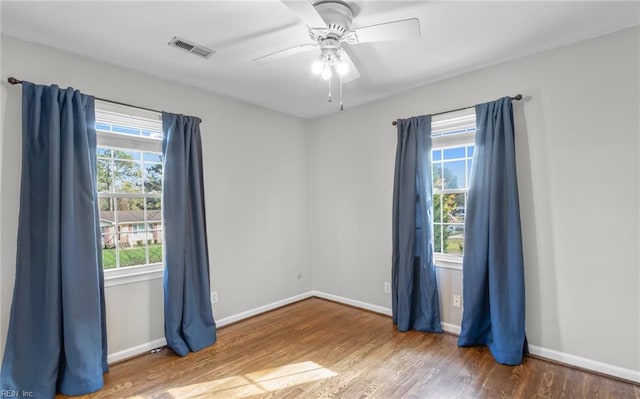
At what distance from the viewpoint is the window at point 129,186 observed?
8.91ft

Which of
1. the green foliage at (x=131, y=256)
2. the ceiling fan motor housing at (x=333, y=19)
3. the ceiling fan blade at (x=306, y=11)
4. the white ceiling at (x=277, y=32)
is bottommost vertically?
the green foliage at (x=131, y=256)

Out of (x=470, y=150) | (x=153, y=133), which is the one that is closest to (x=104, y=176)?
(x=153, y=133)

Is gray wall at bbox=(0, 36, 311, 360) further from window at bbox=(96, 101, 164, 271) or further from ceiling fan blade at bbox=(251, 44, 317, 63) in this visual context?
ceiling fan blade at bbox=(251, 44, 317, 63)

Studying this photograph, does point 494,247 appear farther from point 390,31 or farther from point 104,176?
point 104,176

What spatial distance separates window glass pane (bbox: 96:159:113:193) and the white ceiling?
0.78m

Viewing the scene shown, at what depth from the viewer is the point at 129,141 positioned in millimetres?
2832

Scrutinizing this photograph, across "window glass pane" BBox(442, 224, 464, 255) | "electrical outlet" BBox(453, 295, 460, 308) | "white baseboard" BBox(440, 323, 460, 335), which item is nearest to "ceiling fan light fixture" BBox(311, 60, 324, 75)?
"window glass pane" BBox(442, 224, 464, 255)

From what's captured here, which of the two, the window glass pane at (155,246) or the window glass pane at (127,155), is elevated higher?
the window glass pane at (127,155)

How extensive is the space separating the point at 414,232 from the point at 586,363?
5.40 feet

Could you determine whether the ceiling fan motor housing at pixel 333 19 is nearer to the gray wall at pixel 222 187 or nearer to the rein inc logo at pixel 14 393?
the gray wall at pixel 222 187

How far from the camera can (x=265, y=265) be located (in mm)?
3906

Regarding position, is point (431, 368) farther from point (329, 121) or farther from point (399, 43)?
point (329, 121)

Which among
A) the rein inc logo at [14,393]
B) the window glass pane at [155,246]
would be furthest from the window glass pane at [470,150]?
the rein inc logo at [14,393]

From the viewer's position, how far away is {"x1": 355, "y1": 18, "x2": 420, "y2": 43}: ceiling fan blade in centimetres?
168
